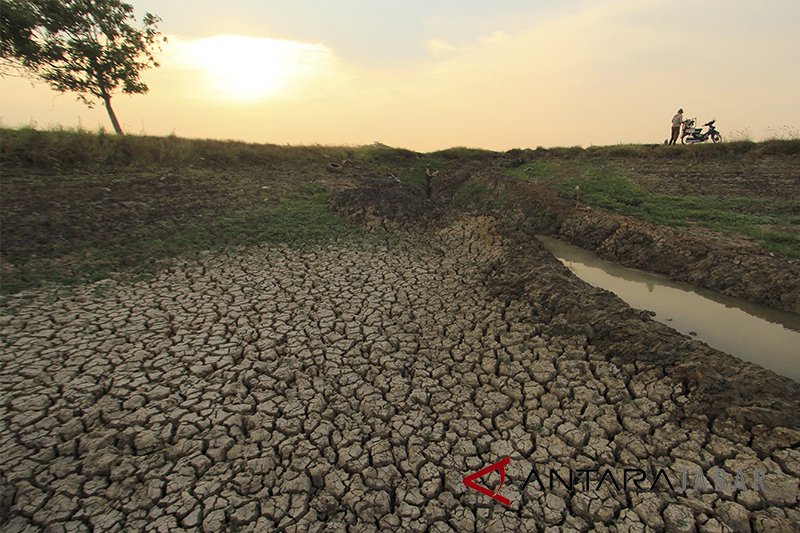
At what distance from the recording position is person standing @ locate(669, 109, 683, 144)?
16.8 m

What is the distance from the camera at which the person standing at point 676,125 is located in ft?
55.2

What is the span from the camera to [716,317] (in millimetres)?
6582

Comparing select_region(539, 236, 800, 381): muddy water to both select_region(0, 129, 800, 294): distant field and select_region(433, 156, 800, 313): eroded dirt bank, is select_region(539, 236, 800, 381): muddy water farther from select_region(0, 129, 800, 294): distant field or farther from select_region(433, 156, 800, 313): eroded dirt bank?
select_region(0, 129, 800, 294): distant field

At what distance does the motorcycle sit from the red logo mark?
19.6m

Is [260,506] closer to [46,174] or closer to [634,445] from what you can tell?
[634,445]

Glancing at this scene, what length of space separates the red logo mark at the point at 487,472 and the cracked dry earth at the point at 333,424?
5 centimetres

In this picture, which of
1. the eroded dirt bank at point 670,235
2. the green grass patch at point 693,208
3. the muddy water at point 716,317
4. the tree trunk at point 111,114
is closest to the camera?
the muddy water at point 716,317

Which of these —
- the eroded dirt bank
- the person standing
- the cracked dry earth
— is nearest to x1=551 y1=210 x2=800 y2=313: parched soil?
the eroded dirt bank

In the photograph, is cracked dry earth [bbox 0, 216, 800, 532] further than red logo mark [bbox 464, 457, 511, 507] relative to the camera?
No

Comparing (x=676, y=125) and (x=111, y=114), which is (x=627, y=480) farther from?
(x=111, y=114)

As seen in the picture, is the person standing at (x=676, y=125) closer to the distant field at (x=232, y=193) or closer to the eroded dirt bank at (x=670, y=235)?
the distant field at (x=232, y=193)

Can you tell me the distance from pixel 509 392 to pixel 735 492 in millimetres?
1938

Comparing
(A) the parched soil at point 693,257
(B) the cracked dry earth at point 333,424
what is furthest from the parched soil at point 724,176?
(B) the cracked dry earth at point 333,424

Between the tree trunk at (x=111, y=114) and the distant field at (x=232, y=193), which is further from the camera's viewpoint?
the tree trunk at (x=111, y=114)
